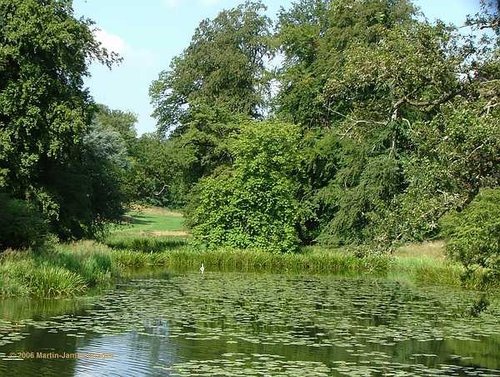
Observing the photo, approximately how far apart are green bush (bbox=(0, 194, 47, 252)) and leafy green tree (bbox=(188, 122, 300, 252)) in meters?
15.3

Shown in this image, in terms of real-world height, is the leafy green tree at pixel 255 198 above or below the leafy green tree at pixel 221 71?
below

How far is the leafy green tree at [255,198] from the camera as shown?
38.0 m

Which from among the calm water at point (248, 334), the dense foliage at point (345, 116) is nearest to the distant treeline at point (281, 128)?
the dense foliage at point (345, 116)

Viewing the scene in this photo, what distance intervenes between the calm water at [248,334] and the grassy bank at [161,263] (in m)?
1.11

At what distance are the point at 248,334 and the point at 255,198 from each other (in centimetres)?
2392

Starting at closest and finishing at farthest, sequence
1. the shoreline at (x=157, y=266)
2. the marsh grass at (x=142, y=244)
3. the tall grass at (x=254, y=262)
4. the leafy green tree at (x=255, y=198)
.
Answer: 1. the shoreline at (x=157, y=266)
2. the tall grass at (x=254, y=262)
3. the marsh grass at (x=142, y=244)
4. the leafy green tree at (x=255, y=198)

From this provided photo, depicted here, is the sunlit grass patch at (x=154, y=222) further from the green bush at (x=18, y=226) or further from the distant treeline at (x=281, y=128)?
the green bush at (x=18, y=226)

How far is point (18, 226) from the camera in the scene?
22562mm

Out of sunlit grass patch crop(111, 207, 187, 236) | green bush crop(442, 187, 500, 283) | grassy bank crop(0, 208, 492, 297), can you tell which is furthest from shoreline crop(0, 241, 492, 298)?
sunlit grass patch crop(111, 207, 187, 236)

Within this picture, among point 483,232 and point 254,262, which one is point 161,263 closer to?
point 254,262

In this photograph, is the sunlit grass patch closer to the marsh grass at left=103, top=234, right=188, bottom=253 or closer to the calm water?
the marsh grass at left=103, top=234, right=188, bottom=253

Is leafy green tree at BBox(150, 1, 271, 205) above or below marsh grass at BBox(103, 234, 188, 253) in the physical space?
above

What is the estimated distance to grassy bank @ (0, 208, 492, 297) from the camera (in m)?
19.2

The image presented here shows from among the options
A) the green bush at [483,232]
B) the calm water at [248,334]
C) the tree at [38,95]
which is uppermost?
the tree at [38,95]
